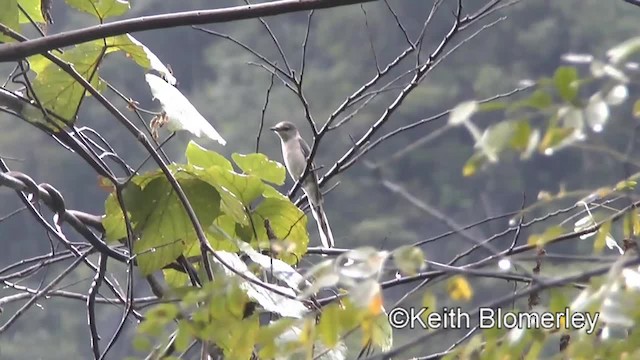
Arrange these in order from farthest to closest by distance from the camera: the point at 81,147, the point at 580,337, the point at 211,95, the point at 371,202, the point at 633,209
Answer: the point at 211,95 → the point at 371,202 → the point at 81,147 → the point at 633,209 → the point at 580,337

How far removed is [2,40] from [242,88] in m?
13.6

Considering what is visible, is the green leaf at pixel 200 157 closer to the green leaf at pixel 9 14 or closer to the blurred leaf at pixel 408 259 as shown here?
the green leaf at pixel 9 14

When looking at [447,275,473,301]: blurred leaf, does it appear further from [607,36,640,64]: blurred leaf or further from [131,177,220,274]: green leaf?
[131,177,220,274]: green leaf

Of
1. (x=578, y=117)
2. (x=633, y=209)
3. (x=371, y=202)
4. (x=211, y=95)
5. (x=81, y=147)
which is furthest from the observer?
(x=211, y=95)

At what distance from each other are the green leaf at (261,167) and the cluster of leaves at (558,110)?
0.93 metres

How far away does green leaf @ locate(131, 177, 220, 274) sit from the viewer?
60.3 inches

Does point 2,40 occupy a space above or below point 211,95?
below

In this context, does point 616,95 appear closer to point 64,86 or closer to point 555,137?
point 555,137

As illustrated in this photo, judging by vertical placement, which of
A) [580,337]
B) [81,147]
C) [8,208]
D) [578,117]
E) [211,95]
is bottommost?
[580,337]

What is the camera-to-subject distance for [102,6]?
155cm

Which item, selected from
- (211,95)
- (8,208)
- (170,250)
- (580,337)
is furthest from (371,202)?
(580,337)

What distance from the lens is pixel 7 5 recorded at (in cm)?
147

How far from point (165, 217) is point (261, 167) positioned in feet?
0.87

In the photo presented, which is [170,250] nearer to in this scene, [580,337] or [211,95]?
[580,337]
